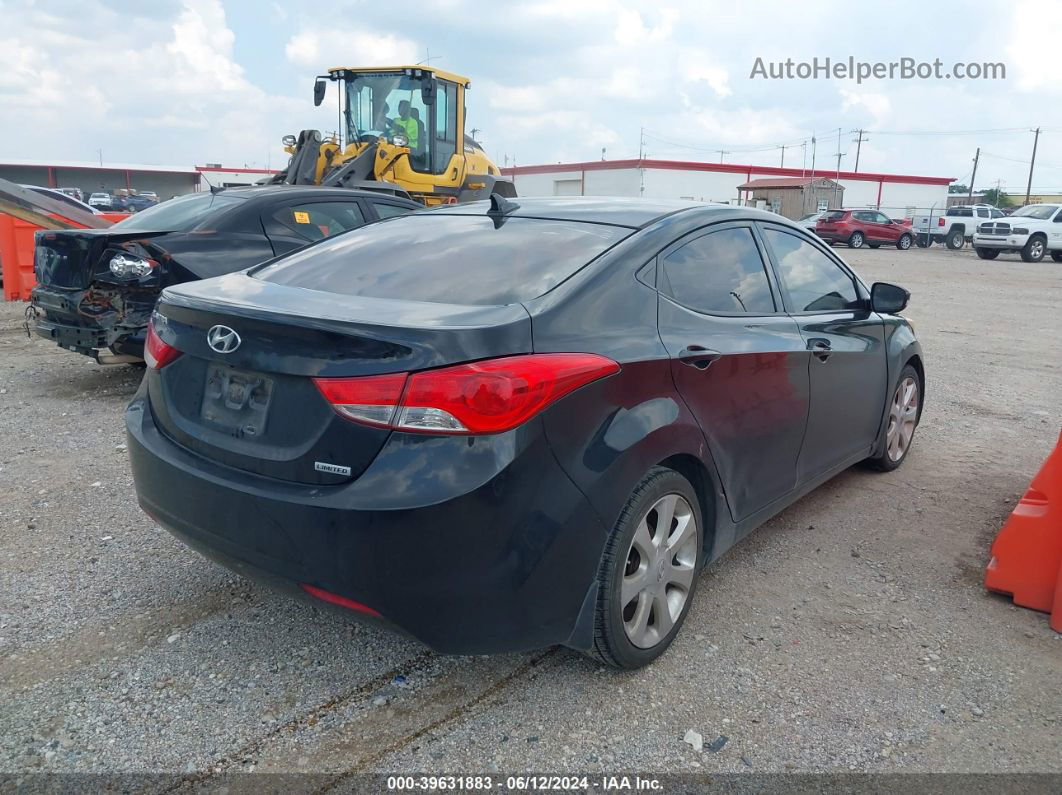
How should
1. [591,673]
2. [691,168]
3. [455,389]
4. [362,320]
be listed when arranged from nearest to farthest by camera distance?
[455,389] → [362,320] → [591,673] → [691,168]

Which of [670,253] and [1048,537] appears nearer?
[670,253]

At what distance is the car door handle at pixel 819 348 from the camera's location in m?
3.74

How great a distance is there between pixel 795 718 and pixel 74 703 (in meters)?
2.33

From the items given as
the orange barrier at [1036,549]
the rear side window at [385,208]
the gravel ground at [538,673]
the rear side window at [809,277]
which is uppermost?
the rear side window at [385,208]

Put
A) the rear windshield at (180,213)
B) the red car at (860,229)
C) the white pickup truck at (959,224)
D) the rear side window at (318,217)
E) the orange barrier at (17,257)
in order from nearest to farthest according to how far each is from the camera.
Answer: the rear windshield at (180,213)
the rear side window at (318,217)
the orange barrier at (17,257)
the red car at (860,229)
the white pickup truck at (959,224)

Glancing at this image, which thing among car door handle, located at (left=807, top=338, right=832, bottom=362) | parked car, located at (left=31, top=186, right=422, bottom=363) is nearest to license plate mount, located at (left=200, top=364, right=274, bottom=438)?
car door handle, located at (left=807, top=338, right=832, bottom=362)

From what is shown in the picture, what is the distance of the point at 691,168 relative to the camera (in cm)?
5256

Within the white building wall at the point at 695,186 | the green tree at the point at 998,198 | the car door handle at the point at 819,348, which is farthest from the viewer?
the green tree at the point at 998,198

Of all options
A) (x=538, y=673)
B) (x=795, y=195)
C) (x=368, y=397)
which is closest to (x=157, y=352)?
(x=368, y=397)

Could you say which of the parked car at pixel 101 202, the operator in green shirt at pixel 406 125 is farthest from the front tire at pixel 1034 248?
the parked car at pixel 101 202

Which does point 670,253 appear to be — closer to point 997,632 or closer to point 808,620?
point 808,620

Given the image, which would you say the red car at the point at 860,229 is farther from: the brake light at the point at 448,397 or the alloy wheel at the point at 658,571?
the brake light at the point at 448,397

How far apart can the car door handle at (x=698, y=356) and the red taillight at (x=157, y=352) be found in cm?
172

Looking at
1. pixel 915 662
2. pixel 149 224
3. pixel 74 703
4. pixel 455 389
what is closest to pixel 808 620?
pixel 915 662
